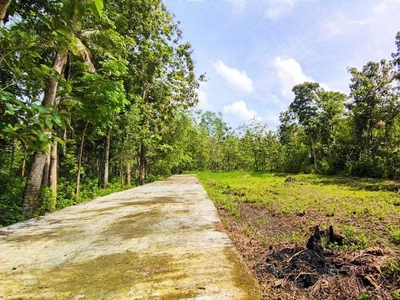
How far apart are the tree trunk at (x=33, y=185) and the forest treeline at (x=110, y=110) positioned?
23 mm

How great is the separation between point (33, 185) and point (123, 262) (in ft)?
17.9

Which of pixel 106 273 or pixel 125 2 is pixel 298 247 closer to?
pixel 106 273

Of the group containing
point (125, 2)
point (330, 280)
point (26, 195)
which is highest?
point (125, 2)

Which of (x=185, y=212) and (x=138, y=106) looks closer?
(x=185, y=212)

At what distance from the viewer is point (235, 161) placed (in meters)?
41.8

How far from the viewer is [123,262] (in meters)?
2.43

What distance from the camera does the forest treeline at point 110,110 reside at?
154 cm

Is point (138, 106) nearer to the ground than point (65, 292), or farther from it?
farther from it

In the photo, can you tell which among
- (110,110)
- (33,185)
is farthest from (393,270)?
(33,185)

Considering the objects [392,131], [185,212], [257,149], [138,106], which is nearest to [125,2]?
[138,106]

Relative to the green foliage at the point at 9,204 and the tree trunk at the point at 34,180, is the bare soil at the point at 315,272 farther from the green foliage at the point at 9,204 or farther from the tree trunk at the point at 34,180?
the green foliage at the point at 9,204

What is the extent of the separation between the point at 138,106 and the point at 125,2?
481 centimetres

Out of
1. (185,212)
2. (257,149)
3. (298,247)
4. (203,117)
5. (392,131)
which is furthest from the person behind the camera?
(203,117)

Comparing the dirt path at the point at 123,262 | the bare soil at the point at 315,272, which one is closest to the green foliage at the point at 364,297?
the bare soil at the point at 315,272
